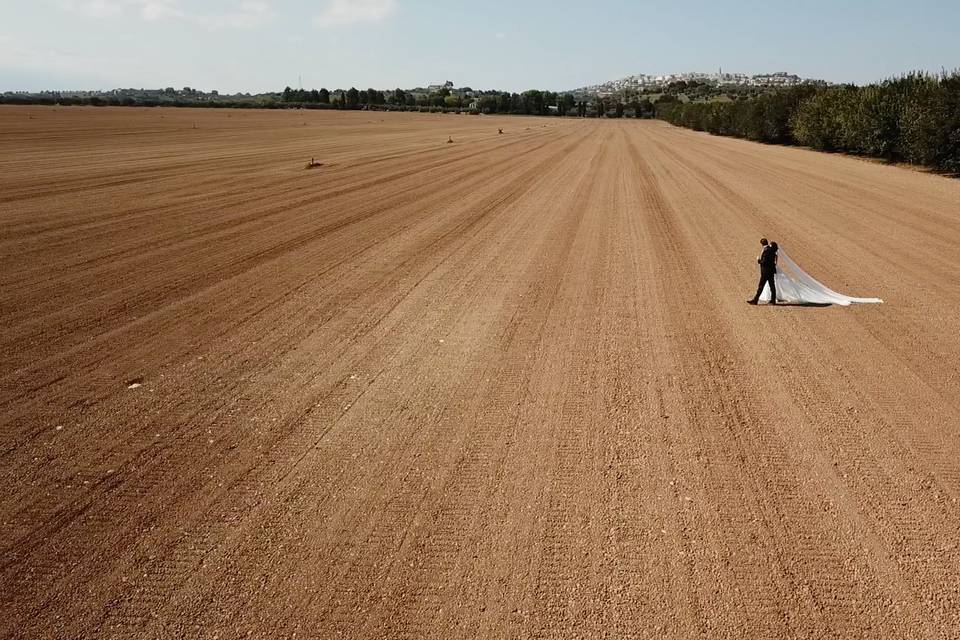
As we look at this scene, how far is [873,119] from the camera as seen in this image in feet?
127

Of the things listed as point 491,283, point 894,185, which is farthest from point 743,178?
point 491,283

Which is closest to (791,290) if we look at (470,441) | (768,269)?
(768,269)

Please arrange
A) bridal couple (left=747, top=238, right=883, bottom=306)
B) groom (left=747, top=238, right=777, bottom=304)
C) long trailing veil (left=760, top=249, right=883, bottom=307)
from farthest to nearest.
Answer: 1. long trailing veil (left=760, top=249, right=883, bottom=307)
2. bridal couple (left=747, top=238, right=883, bottom=306)
3. groom (left=747, top=238, right=777, bottom=304)

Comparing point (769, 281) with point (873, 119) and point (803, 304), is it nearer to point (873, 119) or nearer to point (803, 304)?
point (803, 304)

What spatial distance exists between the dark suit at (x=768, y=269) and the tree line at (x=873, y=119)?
27.8m

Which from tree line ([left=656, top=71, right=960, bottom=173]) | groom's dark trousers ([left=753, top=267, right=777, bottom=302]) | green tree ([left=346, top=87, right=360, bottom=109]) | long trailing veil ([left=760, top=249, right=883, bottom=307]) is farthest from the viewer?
green tree ([left=346, top=87, right=360, bottom=109])

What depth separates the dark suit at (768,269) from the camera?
10.9 meters

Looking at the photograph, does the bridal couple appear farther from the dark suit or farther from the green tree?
the green tree

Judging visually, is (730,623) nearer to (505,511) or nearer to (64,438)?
(505,511)

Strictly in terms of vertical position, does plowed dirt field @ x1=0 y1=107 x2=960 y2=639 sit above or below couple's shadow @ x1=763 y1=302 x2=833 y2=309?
below

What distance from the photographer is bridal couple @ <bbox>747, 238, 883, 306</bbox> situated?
11.2 m

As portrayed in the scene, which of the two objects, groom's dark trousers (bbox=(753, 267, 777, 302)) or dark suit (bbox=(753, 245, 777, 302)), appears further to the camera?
groom's dark trousers (bbox=(753, 267, 777, 302))

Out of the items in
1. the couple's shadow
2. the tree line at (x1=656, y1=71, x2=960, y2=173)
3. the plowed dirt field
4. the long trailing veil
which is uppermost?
the tree line at (x1=656, y1=71, x2=960, y2=173)

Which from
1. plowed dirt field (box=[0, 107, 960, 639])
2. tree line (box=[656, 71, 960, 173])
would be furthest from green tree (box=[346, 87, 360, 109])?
plowed dirt field (box=[0, 107, 960, 639])
